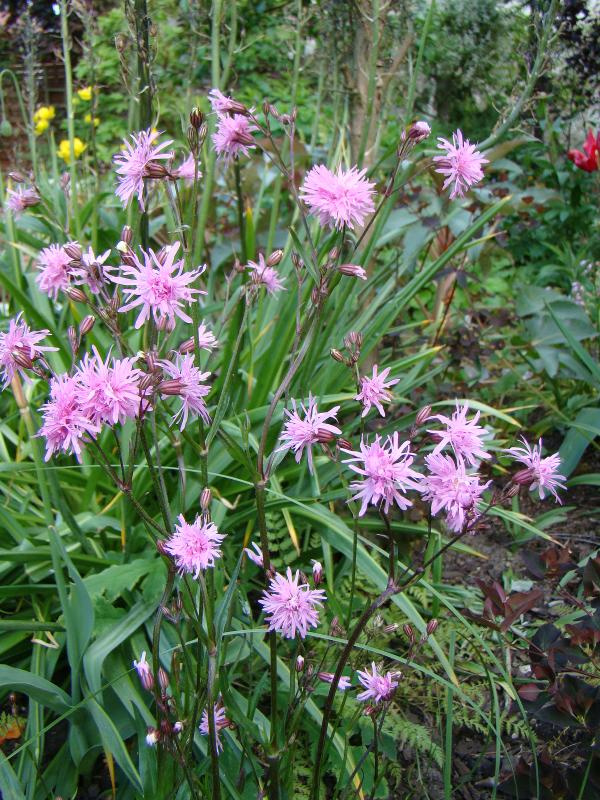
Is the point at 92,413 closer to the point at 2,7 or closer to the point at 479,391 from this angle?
the point at 479,391

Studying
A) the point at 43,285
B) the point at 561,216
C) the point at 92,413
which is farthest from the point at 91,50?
the point at 561,216

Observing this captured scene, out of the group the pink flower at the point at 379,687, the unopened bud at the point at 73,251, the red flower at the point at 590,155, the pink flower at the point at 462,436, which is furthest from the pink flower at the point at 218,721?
the red flower at the point at 590,155

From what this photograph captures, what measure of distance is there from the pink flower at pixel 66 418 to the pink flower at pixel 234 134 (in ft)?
1.64

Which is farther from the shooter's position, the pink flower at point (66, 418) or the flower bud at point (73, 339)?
the flower bud at point (73, 339)

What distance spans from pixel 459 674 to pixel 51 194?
85.8 inches

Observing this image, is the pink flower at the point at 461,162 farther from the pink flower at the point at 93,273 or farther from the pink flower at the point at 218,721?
the pink flower at the point at 218,721

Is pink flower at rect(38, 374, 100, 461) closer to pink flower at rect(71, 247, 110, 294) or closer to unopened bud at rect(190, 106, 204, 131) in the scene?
pink flower at rect(71, 247, 110, 294)

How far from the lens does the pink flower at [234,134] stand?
120 centimetres

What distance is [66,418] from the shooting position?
0.94m

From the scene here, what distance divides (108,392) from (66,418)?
82mm

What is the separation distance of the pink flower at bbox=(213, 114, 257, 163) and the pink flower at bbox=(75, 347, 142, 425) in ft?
1.54

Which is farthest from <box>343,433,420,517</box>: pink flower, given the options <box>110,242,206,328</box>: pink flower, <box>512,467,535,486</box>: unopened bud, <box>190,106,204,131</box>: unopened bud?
<box>190,106,204,131</box>: unopened bud

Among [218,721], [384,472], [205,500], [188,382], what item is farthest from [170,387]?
[218,721]

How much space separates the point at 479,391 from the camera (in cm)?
284
